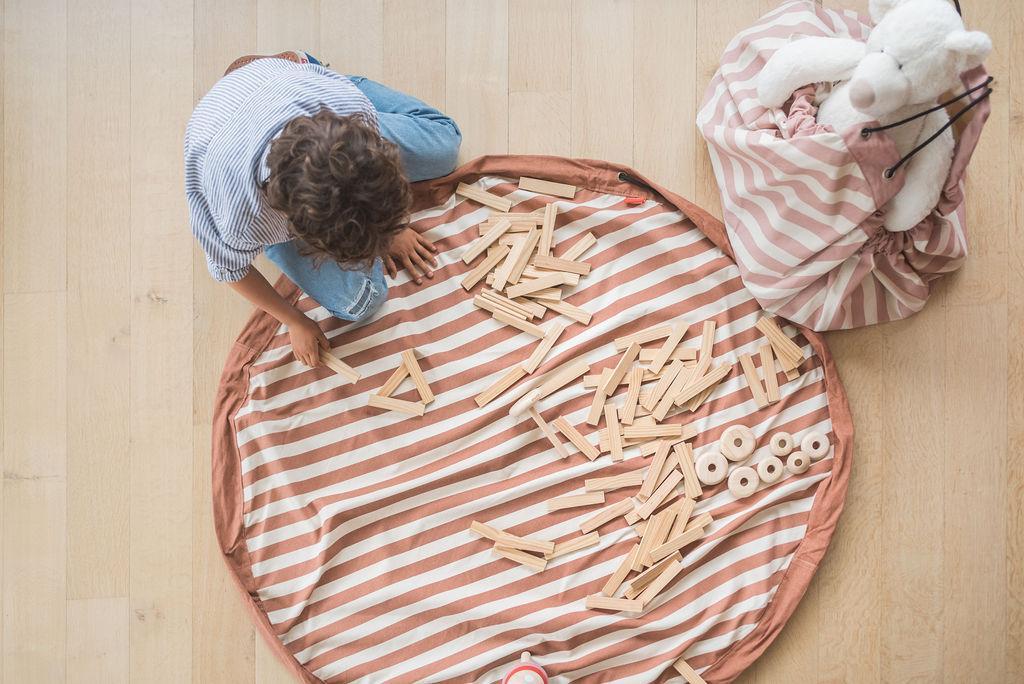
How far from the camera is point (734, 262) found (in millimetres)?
1153

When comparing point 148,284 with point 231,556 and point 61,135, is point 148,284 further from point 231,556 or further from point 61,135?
point 231,556

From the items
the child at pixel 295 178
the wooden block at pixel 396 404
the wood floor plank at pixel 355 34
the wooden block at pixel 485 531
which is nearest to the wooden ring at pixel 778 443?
the wooden block at pixel 485 531

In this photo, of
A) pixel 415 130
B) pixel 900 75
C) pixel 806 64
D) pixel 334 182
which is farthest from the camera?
pixel 415 130

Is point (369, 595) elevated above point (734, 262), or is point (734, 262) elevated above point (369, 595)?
point (734, 262)

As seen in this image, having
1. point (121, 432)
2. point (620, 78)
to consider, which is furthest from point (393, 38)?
point (121, 432)

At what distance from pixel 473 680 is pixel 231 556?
0.43 m

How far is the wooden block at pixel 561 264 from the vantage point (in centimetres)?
115

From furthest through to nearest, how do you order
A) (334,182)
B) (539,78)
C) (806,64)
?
1. (539,78)
2. (806,64)
3. (334,182)

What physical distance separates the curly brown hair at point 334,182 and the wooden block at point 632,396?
501 mm

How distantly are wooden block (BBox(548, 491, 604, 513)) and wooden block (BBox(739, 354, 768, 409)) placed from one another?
0.94 ft

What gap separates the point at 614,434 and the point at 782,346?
30 centimetres

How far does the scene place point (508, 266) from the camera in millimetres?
1147

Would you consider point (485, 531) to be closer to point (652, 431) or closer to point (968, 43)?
point (652, 431)

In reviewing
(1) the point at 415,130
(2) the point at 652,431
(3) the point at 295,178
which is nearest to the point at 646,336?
(2) the point at 652,431
